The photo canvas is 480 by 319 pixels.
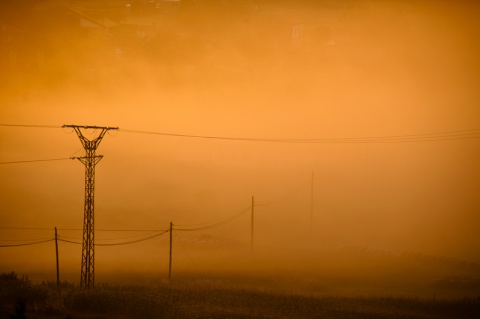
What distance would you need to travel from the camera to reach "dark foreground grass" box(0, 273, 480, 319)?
76.3 ft

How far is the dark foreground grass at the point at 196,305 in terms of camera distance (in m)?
23.2

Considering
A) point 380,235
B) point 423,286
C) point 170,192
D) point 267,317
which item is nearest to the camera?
point 267,317

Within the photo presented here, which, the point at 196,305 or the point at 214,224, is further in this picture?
the point at 214,224

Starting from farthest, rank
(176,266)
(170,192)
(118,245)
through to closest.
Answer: (170,192) → (118,245) → (176,266)

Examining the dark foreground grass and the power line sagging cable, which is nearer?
the dark foreground grass

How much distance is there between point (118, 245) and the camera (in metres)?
60.6

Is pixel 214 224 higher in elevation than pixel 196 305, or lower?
lower

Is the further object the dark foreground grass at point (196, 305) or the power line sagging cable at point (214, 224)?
the power line sagging cable at point (214, 224)

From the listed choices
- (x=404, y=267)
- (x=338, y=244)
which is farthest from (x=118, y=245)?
(x=404, y=267)

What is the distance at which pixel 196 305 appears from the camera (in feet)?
84.0

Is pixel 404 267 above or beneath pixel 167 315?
beneath

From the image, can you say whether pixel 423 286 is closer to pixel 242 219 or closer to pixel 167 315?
pixel 167 315

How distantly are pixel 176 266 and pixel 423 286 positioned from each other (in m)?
21.2

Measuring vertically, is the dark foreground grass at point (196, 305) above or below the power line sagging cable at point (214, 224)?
above
